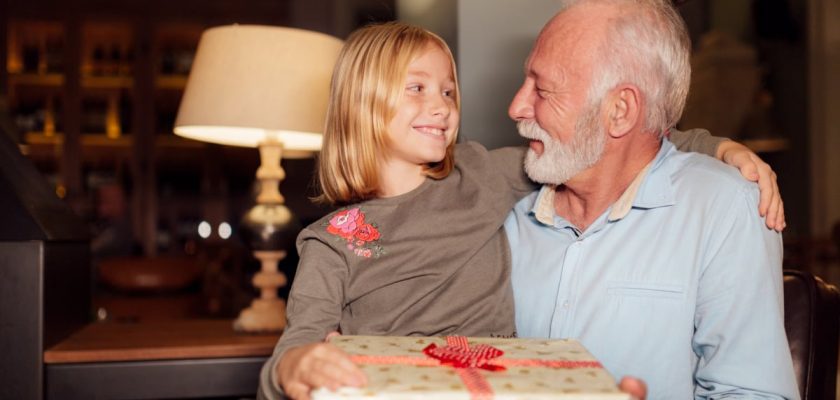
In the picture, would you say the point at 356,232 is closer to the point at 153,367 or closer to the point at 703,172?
the point at 703,172

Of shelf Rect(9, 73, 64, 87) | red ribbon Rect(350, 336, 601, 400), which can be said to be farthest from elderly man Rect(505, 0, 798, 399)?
shelf Rect(9, 73, 64, 87)

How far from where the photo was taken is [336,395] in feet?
2.86

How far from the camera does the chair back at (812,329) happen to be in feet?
4.77

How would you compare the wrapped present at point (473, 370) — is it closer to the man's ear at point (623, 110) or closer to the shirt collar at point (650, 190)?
the shirt collar at point (650, 190)

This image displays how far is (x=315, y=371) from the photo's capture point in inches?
37.1

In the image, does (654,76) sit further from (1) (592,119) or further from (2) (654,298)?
(2) (654,298)

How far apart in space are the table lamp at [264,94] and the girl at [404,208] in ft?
1.98

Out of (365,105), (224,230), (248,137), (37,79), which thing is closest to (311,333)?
(365,105)

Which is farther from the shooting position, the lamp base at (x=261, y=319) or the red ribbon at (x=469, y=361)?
the lamp base at (x=261, y=319)

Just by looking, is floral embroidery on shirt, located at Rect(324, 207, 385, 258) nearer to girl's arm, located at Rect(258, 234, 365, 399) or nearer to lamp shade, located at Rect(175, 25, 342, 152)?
girl's arm, located at Rect(258, 234, 365, 399)

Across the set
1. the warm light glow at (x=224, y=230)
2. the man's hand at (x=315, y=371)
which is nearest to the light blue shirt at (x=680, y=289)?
the man's hand at (x=315, y=371)

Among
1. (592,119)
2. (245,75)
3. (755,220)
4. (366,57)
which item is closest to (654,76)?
(592,119)

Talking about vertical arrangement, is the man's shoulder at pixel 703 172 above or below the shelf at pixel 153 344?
above

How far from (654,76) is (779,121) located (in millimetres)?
4505
